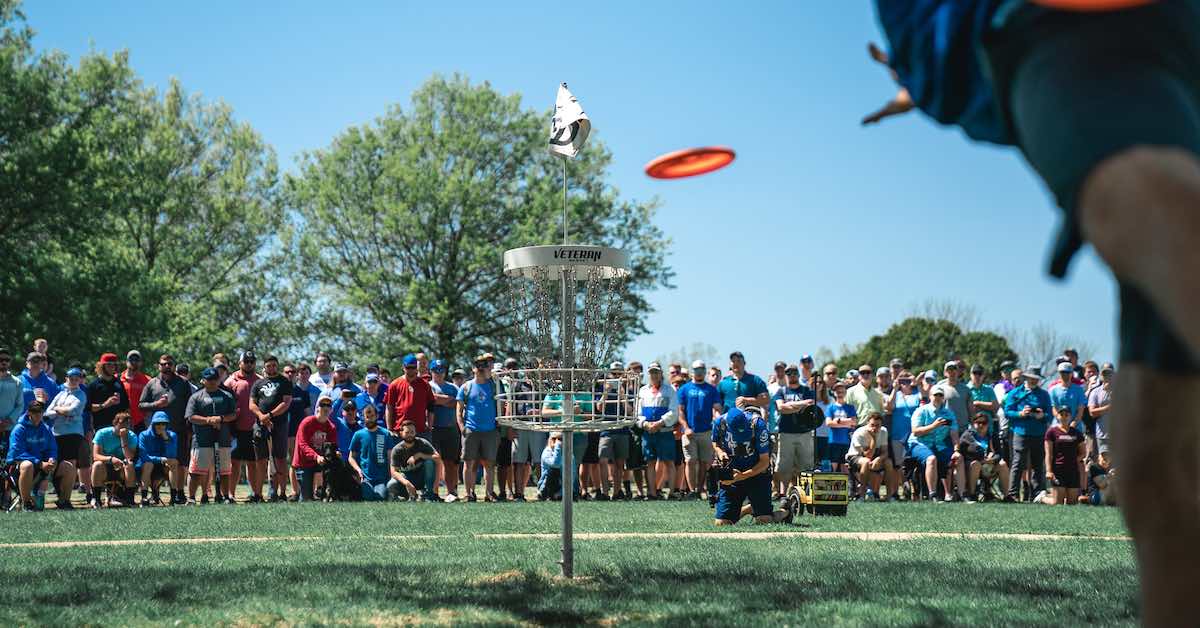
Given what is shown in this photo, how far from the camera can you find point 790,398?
17.3m

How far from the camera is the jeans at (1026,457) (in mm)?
18469

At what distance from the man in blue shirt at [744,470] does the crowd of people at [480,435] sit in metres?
2.81

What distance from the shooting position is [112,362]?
1662 cm

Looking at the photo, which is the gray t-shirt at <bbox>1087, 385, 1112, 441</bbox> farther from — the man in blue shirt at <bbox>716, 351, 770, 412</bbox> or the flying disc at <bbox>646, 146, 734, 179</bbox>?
the flying disc at <bbox>646, 146, 734, 179</bbox>

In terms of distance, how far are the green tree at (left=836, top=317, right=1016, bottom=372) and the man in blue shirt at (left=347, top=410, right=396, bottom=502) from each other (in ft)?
170

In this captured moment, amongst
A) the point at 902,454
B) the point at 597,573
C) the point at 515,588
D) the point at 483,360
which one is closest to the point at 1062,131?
the point at 515,588

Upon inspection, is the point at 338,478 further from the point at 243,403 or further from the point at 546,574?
the point at 546,574

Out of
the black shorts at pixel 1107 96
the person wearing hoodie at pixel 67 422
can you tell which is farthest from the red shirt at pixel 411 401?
the black shorts at pixel 1107 96

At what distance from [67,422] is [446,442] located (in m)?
5.92

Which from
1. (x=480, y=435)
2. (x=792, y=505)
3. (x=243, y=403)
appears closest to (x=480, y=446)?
(x=480, y=435)

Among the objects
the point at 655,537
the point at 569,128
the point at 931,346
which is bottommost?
the point at 655,537

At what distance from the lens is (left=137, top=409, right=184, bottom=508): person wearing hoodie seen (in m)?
16.4

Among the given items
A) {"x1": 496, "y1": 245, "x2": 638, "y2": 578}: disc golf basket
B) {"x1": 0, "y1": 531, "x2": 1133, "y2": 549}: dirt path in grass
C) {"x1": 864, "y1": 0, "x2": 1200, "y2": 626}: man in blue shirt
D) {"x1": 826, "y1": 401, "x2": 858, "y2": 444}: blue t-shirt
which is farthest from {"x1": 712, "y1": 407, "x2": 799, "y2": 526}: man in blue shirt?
{"x1": 864, "y1": 0, "x2": 1200, "y2": 626}: man in blue shirt

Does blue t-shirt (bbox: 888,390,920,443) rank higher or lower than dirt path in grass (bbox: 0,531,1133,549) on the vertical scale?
higher
